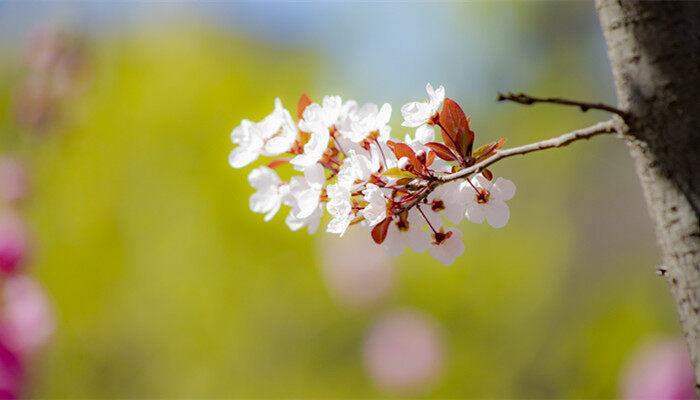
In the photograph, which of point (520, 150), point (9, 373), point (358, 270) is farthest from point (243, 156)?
point (358, 270)

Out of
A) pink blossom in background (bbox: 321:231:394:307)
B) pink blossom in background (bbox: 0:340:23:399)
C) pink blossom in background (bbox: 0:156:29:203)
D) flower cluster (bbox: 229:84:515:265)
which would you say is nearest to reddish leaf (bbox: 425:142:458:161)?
flower cluster (bbox: 229:84:515:265)

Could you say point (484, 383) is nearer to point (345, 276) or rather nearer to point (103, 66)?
point (345, 276)

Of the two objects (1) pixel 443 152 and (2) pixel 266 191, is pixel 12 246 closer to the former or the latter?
(2) pixel 266 191

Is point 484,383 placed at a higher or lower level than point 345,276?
lower

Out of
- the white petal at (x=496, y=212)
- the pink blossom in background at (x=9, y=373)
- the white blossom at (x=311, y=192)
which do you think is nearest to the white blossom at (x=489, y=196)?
the white petal at (x=496, y=212)

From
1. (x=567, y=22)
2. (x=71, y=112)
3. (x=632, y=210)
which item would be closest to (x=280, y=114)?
(x=71, y=112)
